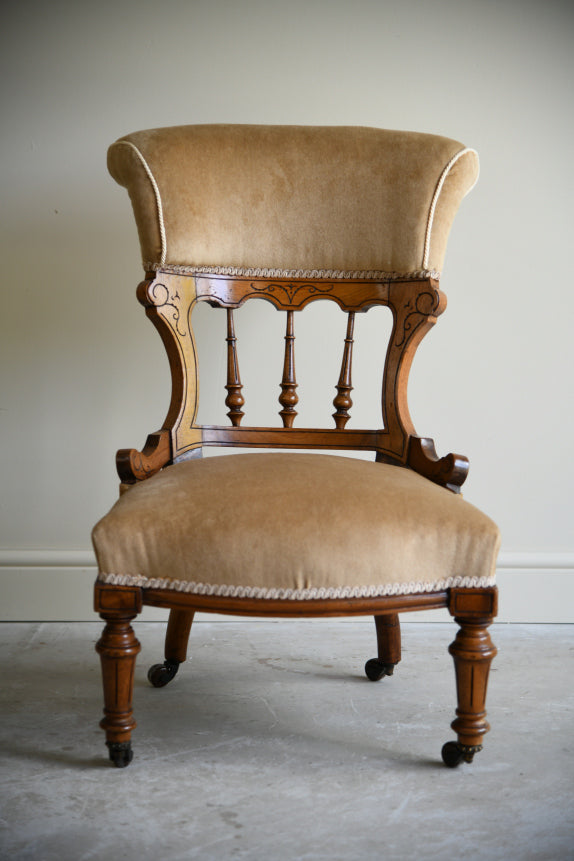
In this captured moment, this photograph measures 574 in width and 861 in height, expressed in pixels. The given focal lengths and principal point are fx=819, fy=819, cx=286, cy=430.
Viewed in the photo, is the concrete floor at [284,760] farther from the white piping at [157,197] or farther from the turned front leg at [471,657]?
the white piping at [157,197]

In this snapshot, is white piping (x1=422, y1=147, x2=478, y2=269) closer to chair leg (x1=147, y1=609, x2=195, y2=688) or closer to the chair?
the chair

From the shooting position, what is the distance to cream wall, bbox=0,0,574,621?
1.96 meters

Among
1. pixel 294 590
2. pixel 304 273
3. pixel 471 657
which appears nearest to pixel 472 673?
pixel 471 657

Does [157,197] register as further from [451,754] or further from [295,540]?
[451,754]

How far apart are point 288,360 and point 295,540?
22.4 inches

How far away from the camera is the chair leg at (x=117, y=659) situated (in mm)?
1171

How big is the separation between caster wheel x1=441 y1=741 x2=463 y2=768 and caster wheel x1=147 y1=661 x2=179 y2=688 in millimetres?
576

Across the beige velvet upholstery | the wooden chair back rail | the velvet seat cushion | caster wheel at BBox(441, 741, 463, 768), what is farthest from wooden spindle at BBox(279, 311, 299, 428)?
caster wheel at BBox(441, 741, 463, 768)

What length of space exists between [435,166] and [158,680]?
1.11 meters

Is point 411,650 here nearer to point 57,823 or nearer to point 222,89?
point 57,823

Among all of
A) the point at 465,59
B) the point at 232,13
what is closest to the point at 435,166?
the point at 465,59

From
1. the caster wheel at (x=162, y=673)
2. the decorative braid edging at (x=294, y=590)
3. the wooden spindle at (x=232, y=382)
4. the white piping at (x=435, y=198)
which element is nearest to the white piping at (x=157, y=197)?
the wooden spindle at (x=232, y=382)

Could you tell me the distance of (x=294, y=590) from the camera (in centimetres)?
111

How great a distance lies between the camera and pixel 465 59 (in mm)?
2002
